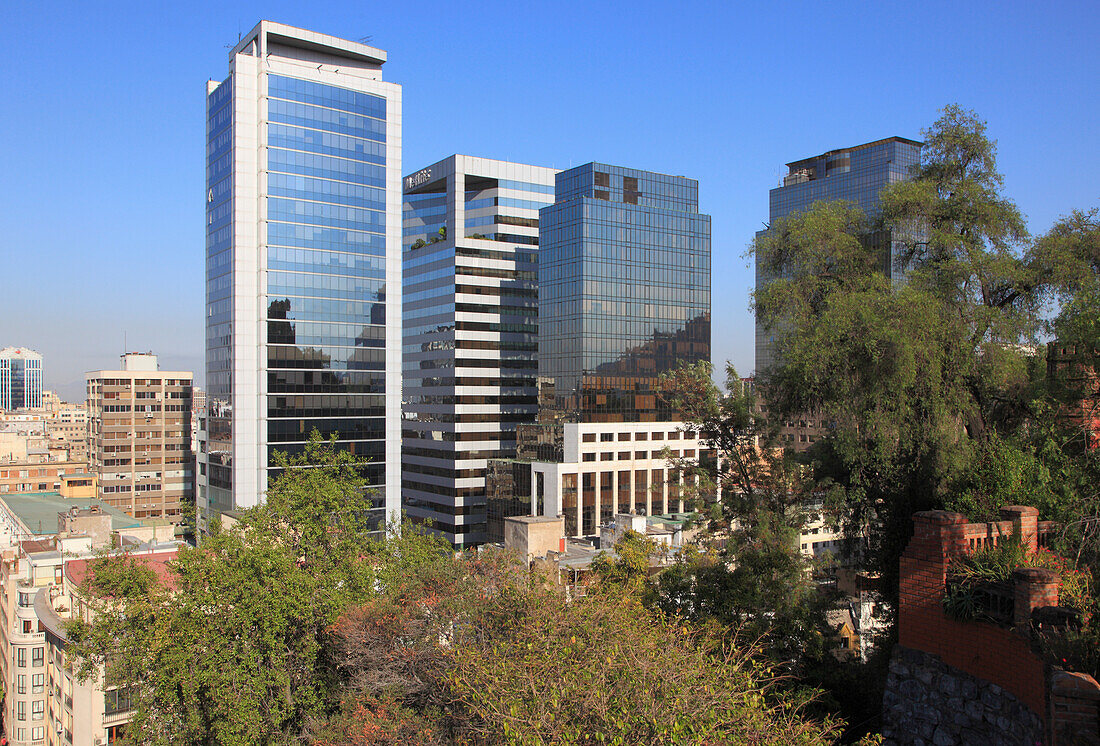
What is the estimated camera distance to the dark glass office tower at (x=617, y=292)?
3369 inches

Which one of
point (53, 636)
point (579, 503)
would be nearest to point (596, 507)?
point (579, 503)

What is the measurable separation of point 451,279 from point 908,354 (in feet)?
272

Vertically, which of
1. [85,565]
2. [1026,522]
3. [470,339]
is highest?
[470,339]

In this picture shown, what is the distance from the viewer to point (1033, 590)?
11.4 metres

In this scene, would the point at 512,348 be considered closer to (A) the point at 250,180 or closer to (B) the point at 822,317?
(A) the point at 250,180

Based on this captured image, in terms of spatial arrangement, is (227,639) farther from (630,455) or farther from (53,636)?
(630,455)

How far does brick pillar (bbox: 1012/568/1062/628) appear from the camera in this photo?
37.4 ft

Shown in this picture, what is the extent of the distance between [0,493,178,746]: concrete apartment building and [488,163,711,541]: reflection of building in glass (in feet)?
137

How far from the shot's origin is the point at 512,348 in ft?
324

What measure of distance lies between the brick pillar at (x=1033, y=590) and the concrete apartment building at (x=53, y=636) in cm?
3508

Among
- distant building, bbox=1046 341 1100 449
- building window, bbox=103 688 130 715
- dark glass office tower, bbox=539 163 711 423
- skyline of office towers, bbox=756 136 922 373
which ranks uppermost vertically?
skyline of office towers, bbox=756 136 922 373

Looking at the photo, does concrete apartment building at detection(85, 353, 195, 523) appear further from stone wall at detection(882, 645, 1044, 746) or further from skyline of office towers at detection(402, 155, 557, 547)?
stone wall at detection(882, 645, 1044, 746)

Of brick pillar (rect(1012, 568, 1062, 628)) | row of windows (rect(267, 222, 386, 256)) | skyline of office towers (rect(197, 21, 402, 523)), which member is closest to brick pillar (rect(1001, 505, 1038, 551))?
brick pillar (rect(1012, 568, 1062, 628))

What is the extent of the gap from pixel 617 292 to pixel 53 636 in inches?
2470
